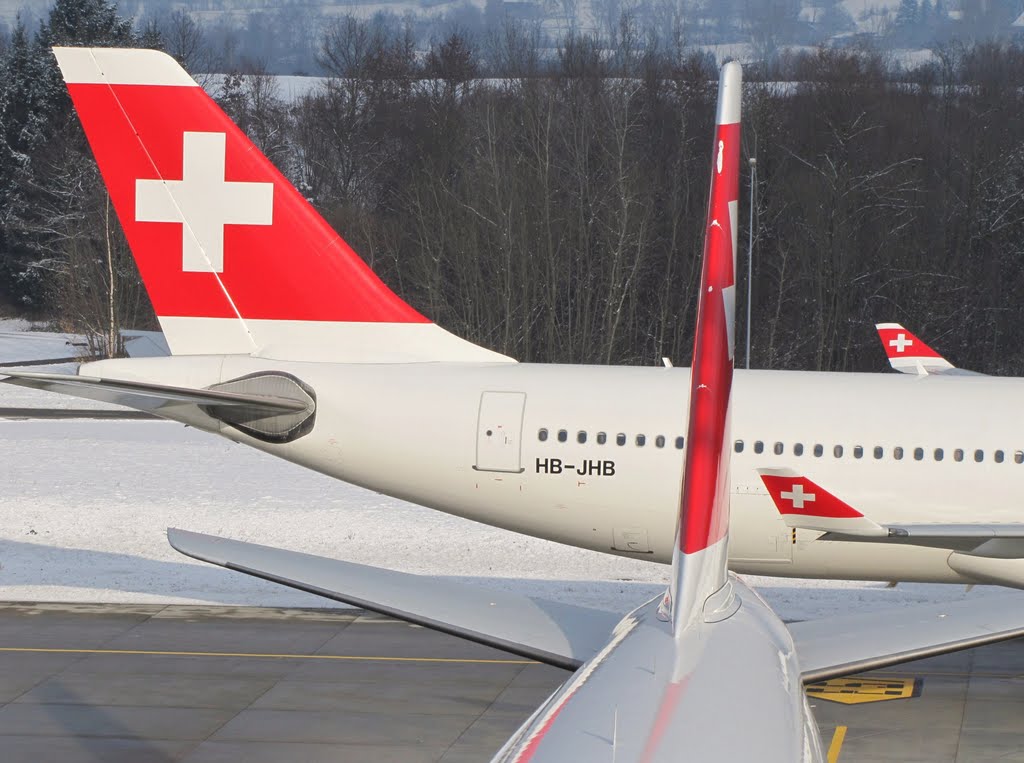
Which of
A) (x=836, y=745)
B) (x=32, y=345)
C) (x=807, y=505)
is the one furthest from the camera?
(x=32, y=345)

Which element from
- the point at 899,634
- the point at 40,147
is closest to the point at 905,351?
the point at 899,634

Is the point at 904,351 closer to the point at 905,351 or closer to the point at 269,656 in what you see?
the point at 905,351

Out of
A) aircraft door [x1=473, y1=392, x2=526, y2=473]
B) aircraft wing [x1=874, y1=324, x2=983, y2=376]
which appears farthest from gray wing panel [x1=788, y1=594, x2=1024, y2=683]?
aircraft wing [x1=874, y1=324, x2=983, y2=376]

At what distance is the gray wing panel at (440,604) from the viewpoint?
333 inches

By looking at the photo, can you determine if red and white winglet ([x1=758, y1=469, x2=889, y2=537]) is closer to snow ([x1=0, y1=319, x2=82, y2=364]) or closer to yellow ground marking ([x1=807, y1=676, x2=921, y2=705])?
yellow ground marking ([x1=807, y1=676, x2=921, y2=705])

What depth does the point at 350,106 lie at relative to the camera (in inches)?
3371

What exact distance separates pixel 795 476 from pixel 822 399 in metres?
1.48

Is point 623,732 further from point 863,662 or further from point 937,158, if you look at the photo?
point 937,158

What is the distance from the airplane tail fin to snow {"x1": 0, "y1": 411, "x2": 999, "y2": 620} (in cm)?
1100

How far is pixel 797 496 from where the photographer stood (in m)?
16.0

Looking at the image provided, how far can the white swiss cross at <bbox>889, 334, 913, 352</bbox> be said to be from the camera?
2970 centimetres

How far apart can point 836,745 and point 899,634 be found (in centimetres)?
608

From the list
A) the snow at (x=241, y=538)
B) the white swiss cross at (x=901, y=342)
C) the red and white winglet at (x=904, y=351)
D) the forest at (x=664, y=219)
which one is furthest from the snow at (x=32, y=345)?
the white swiss cross at (x=901, y=342)

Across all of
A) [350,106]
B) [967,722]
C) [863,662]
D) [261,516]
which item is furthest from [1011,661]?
[350,106]
